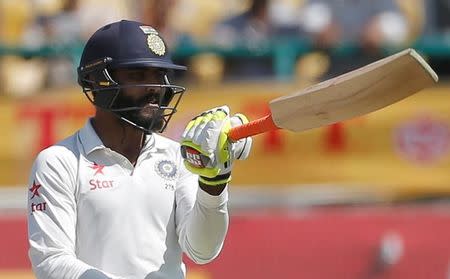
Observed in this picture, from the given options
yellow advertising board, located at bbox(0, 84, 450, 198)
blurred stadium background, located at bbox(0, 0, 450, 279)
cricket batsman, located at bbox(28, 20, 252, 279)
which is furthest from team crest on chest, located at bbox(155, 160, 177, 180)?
yellow advertising board, located at bbox(0, 84, 450, 198)

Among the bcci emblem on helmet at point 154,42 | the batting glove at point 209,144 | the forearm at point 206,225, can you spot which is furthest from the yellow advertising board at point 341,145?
the batting glove at point 209,144

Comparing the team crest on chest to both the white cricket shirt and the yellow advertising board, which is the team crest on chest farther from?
the yellow advertising board

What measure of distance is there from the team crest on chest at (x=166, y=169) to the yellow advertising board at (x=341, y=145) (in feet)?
9.98

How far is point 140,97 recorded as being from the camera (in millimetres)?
3291

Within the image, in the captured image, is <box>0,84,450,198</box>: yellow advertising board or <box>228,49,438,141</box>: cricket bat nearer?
<box>228,49,438,141</box>: cricket bat

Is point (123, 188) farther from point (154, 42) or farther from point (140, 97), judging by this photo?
point (154, 42)

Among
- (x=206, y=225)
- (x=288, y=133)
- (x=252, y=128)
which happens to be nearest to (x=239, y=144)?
(x=252, y=128)

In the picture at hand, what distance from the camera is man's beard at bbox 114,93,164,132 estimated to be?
10.8 feet

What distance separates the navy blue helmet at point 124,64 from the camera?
328 centimetres

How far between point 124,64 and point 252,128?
0.43 meters

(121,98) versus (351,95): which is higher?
(351,95)

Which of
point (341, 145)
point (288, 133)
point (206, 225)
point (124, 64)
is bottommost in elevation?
point (341, 145)

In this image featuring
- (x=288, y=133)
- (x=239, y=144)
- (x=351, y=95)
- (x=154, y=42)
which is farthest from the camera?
(x=288, y=133)

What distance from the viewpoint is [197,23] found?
7.25 m
